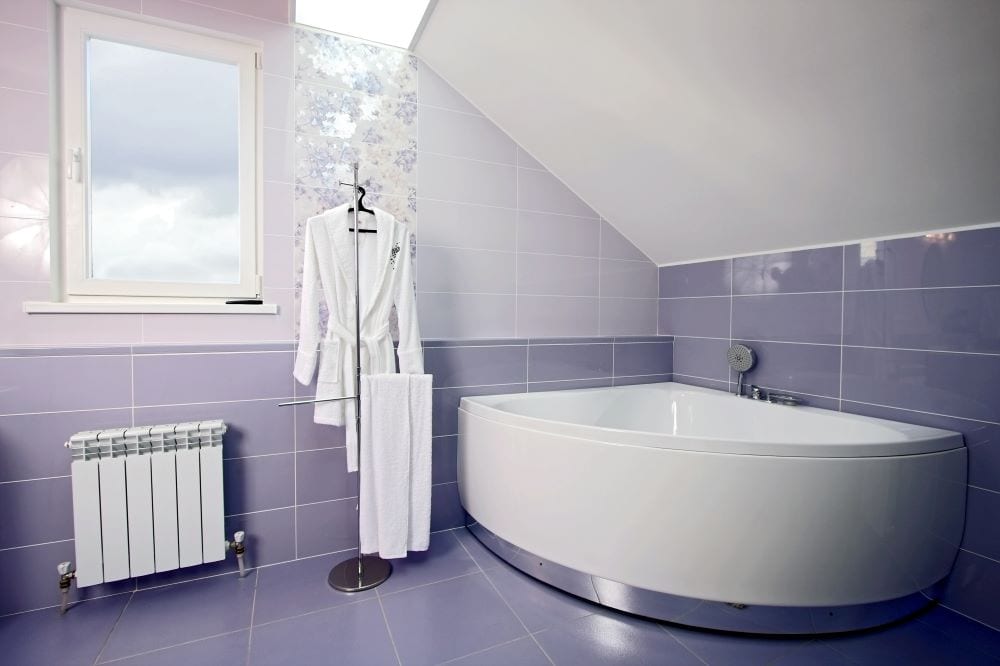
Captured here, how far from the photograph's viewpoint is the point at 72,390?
1.66m

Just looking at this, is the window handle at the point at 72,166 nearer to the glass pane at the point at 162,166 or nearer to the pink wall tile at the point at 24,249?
the glass pane at the point at 162,166

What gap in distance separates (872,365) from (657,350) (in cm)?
108

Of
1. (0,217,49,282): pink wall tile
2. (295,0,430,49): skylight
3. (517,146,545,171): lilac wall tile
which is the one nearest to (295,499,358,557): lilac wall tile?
(0,217,49,282): pink wall tile

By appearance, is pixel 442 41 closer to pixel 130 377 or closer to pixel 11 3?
pixel 11 3

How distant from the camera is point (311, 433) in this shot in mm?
2004

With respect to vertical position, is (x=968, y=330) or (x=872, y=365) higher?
(x=968, y=330)

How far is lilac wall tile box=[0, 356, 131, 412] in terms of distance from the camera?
1.60 meters

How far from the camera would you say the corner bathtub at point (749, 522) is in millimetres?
1436

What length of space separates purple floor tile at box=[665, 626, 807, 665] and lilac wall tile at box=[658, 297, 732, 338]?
1.47 meters

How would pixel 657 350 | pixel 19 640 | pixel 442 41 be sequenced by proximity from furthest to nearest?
pixel 657 350 < pixel 442 41 < pixel 19 640

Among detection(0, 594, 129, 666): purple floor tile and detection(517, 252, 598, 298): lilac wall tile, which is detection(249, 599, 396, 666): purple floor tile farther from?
detection(517, 252, 598, 298): lilac wall tile

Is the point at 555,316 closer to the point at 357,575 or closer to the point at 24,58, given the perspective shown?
the point at 357,575

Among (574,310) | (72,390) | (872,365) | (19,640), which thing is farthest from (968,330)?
(19,640)

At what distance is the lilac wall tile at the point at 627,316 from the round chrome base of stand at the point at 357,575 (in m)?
1.65
